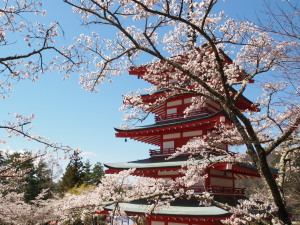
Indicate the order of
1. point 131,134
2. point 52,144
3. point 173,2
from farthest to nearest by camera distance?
point 131,134 → point 173,2 → point 52,144

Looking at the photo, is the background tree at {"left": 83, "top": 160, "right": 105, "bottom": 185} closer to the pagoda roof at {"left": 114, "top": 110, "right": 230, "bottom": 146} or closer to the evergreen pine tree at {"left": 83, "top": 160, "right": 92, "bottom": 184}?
the evergreen pine tree at {"left": 83, "top": 160, "right": 92, "bottom": 184}

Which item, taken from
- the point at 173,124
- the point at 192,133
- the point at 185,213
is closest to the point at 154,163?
the point at 173,124

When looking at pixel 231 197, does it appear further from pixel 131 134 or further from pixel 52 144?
pixel 52 144

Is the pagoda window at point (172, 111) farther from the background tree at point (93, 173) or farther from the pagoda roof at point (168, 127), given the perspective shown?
the background tree at point (93, 173)

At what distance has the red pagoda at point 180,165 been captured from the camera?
447 inches

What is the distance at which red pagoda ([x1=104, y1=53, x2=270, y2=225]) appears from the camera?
37.2 ft

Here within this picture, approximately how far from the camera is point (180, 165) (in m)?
12.3

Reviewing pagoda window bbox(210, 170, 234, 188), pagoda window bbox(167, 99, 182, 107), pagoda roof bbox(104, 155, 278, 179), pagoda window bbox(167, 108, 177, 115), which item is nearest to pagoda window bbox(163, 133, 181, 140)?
pagoda roof bbox(104, 155, 278, 179)

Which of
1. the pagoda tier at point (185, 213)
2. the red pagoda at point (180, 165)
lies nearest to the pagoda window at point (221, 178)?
the red pagoda at point (180, 165)

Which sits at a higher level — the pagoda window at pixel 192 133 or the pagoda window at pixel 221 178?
the pagoda window at pixel 192 133

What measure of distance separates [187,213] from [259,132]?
4.67m

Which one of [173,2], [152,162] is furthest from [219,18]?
[152,162]

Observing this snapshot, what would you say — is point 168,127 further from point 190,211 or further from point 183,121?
point 190,211

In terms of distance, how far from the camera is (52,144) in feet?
21.6
